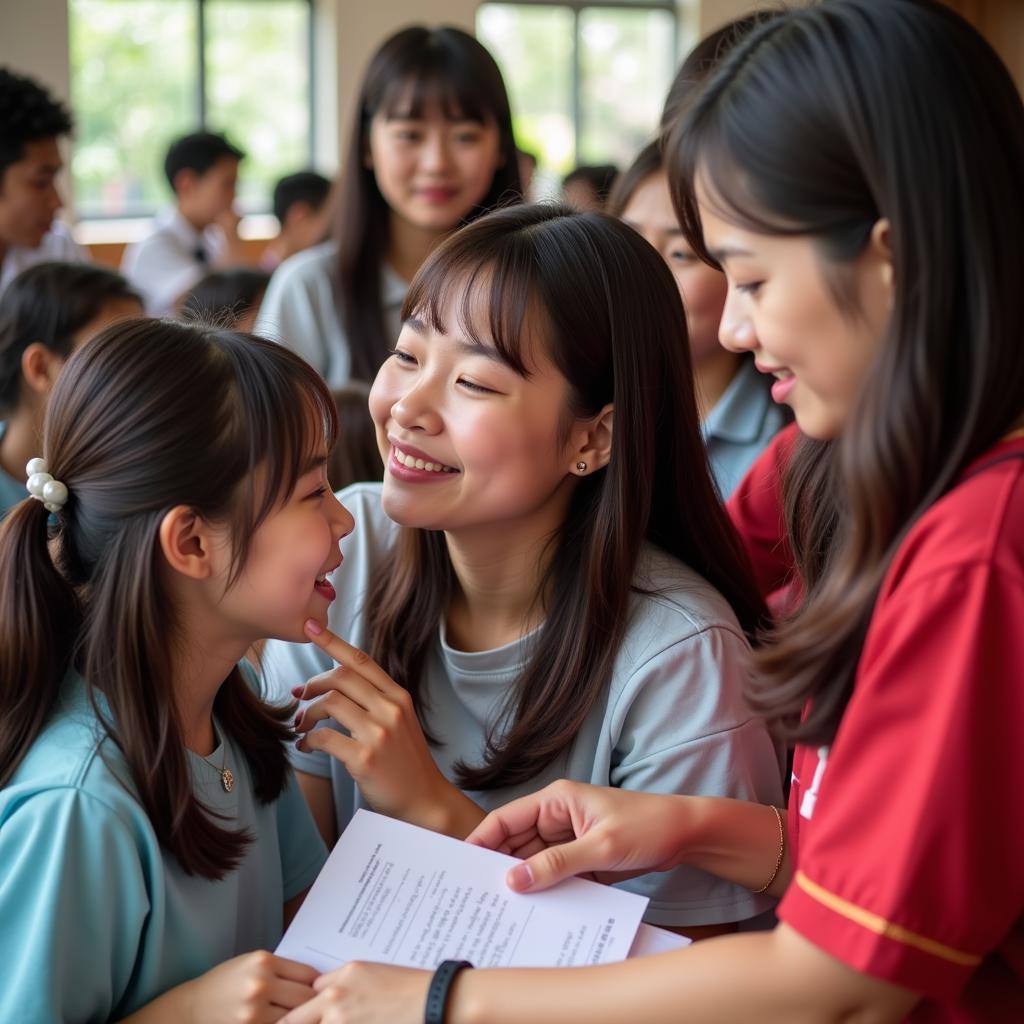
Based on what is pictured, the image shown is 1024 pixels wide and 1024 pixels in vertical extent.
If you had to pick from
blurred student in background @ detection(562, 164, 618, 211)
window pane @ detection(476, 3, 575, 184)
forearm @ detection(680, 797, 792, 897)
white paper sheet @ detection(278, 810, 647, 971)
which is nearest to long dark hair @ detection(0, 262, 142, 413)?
white paper sheet @ detection(278, 810, 647, 971)

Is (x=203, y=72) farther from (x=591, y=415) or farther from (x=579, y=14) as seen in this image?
(x=591, y=415)

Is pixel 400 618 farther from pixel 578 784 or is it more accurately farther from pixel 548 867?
pixel 548 867

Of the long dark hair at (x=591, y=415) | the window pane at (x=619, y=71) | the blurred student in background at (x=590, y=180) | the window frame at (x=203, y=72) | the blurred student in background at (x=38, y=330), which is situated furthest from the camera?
the window pane at (x=619, y=71)

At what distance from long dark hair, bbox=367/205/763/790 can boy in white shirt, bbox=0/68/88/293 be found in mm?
2608

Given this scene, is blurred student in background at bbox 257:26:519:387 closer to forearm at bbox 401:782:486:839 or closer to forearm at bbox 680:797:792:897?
forearm at bbox 401:782:486:839

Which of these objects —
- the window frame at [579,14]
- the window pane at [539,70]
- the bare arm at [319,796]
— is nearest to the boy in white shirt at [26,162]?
the bare arm at [319,796]

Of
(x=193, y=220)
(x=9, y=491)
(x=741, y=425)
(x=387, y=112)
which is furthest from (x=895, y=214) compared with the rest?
(x=193, y=220)

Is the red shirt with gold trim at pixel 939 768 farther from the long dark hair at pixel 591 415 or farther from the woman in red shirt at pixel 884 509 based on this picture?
the long dark hair at pixel 591 415

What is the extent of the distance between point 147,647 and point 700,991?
2.01 ft

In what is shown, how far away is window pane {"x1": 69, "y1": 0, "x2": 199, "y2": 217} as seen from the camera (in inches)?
305

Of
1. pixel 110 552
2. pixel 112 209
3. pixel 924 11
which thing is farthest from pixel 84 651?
pixel 112 209

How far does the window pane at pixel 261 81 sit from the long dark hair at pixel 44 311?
18.6 ft

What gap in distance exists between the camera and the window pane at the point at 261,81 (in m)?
8.12

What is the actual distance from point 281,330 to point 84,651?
1671 mm
